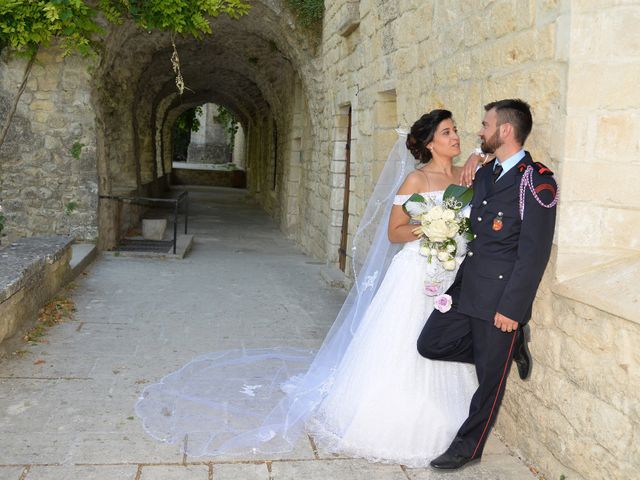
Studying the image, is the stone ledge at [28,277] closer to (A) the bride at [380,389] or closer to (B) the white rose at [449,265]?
(A) the bride at [380,389]

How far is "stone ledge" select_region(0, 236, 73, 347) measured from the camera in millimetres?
4629

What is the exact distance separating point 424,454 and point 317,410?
2.29 ft

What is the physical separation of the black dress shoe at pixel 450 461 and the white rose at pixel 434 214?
1082 millimetres

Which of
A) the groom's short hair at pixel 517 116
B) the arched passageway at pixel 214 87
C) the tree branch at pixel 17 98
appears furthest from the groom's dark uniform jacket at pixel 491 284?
the tree branch at pixel 17 98

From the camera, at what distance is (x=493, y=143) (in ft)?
10.1

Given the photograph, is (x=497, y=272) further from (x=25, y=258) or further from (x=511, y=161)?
(x=25, y=258)

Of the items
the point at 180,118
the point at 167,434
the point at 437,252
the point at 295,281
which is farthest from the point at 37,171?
the point at 180,118

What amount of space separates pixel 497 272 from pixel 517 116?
0.70 m

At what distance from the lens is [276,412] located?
3.75 m

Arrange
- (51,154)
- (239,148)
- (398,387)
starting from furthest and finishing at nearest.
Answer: (239,148)
(51,154)
(398,387)

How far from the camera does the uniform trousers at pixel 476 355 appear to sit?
10.1 ft

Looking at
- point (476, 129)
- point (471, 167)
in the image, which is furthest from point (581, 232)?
point (476, 129)

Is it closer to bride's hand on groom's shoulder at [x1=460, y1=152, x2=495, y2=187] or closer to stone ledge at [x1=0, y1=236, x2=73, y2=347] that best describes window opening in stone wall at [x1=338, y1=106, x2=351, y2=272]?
stone ledge at [x1=0, y1=236, x2=73, y2=347]

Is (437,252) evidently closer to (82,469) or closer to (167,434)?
(167,434)
